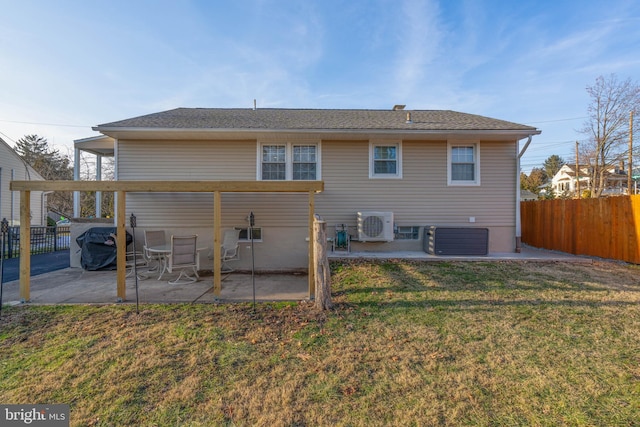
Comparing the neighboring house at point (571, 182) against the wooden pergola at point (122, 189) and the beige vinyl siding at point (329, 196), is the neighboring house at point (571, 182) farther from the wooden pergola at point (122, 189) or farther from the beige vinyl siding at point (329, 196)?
the wooden pergola at point (122, 189)

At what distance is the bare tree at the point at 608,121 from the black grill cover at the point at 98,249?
983 inches

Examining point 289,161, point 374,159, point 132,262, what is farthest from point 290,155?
point 132,262

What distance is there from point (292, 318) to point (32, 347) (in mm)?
3054

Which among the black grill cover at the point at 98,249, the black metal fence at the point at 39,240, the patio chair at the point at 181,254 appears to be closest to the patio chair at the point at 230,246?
the patio chair at the point at 181,254

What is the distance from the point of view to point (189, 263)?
19.0 ft

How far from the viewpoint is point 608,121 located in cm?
1731

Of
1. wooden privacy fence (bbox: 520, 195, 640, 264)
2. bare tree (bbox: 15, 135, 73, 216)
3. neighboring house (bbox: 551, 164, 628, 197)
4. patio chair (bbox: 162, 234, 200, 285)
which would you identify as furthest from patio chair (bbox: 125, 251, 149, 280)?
neighboring house (bbox: 551, 164, 628, 197)

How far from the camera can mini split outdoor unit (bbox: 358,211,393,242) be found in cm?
721

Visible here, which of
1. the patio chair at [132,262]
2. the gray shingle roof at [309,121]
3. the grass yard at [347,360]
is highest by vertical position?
the gray shingle roof at [309,121]

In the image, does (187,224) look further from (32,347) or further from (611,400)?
(611,400)

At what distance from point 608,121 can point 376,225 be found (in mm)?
20078

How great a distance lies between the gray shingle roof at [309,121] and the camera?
6.98 meters

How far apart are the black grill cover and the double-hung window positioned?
165 inches

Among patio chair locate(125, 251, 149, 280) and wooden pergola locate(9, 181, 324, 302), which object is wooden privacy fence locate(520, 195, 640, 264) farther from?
patio chair locate(125, 251, 149, 280)
